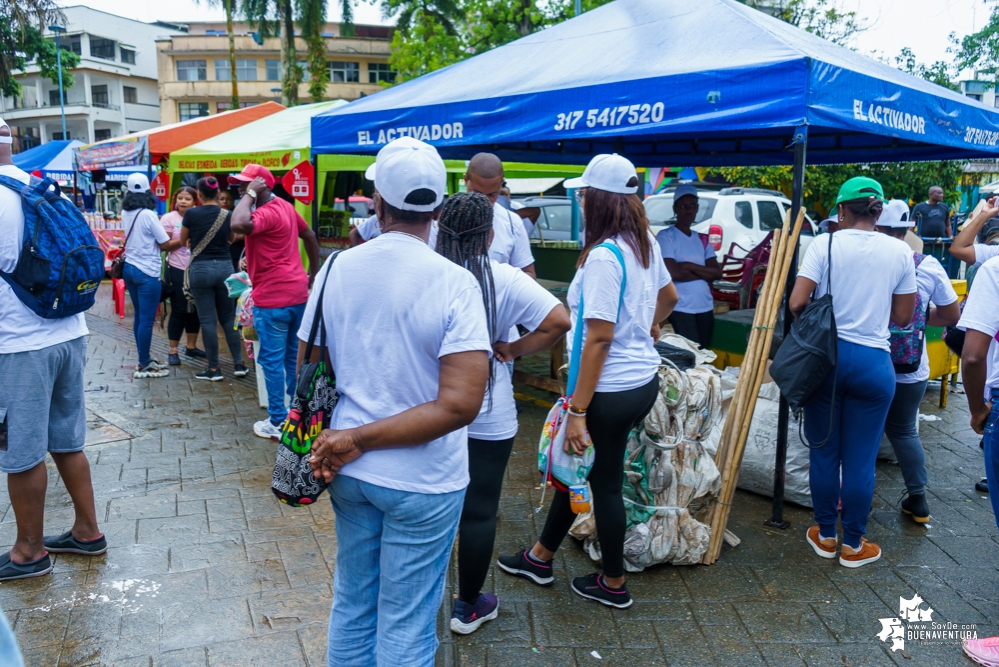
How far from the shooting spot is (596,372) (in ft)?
9.50

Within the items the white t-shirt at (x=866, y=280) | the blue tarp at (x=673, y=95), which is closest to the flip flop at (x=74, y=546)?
the blue tarp at (x=673, y=95)

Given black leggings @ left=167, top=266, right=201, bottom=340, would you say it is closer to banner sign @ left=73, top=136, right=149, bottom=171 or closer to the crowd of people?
the crowd of people

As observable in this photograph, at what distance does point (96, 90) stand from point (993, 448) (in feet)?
205

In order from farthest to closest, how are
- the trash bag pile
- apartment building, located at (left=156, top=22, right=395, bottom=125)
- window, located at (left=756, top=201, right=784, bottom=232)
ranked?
1. apartment building, located at (left=156, top=22, right=395, bottom=125)
2. window, located at (left=756, top=201, right=784, bottom=232)
3. the trash bag pile

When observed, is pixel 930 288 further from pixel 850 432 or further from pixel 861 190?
pixel 850 432

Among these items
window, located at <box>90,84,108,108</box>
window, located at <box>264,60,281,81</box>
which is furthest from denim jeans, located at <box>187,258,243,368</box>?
window, located at <box>90,84,108,108</box>

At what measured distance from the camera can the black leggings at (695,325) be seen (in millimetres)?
5676

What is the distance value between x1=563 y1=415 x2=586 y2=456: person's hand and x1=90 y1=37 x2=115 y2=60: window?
63042mm

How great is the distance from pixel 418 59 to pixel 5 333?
24366mm

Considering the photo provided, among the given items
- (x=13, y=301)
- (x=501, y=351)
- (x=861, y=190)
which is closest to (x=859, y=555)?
(x=861, y=190)

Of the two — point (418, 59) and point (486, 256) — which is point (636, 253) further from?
point (418, 59)

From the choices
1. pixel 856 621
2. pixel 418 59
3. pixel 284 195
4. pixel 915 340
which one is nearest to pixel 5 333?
pixel 856 621

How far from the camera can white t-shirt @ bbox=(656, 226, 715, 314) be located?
18.5ft

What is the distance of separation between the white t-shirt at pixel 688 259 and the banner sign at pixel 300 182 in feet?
12.9
